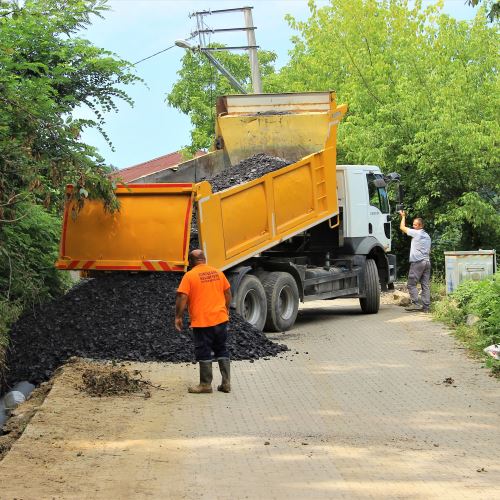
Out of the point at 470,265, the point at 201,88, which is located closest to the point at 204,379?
the point at 470,265

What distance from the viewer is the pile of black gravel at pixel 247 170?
Answer: 14859mm

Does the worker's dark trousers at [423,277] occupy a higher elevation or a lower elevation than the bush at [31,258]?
lower

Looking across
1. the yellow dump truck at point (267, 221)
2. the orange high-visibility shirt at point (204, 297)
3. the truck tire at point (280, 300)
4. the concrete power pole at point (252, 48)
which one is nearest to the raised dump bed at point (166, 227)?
the yellow dump truck at point (267, 221)

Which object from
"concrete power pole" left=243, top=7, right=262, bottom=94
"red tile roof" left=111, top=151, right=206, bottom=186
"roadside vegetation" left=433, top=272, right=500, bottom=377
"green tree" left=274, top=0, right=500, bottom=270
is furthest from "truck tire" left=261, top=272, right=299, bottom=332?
"red tile roof" left=111, top=151, right=206, bottom=186

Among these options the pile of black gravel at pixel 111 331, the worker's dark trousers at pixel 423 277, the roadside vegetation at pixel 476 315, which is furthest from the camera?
the worker's dark trousers at pixel 423 277

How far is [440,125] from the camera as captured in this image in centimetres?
2391

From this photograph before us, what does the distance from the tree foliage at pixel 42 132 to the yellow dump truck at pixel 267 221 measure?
0.64m

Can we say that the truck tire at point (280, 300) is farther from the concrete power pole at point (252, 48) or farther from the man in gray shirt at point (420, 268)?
the concrete power pole at point (252, 48)

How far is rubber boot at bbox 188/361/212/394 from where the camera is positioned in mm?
9719

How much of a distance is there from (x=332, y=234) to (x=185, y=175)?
9.87 feet

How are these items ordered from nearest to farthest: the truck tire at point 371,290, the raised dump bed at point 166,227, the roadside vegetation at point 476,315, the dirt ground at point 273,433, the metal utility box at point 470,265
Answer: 1. the dirt ground at point 273,433
2. the roadside vegetation at point 476,315
3. the raised dump bed at point 166,227
4. the truck tire at point 371,290
5. the metal utility box at point 470,265

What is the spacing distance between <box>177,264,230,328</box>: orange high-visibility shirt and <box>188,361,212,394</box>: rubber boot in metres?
0.39

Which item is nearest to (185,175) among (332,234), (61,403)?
(332,234)

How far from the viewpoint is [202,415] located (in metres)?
8.66
